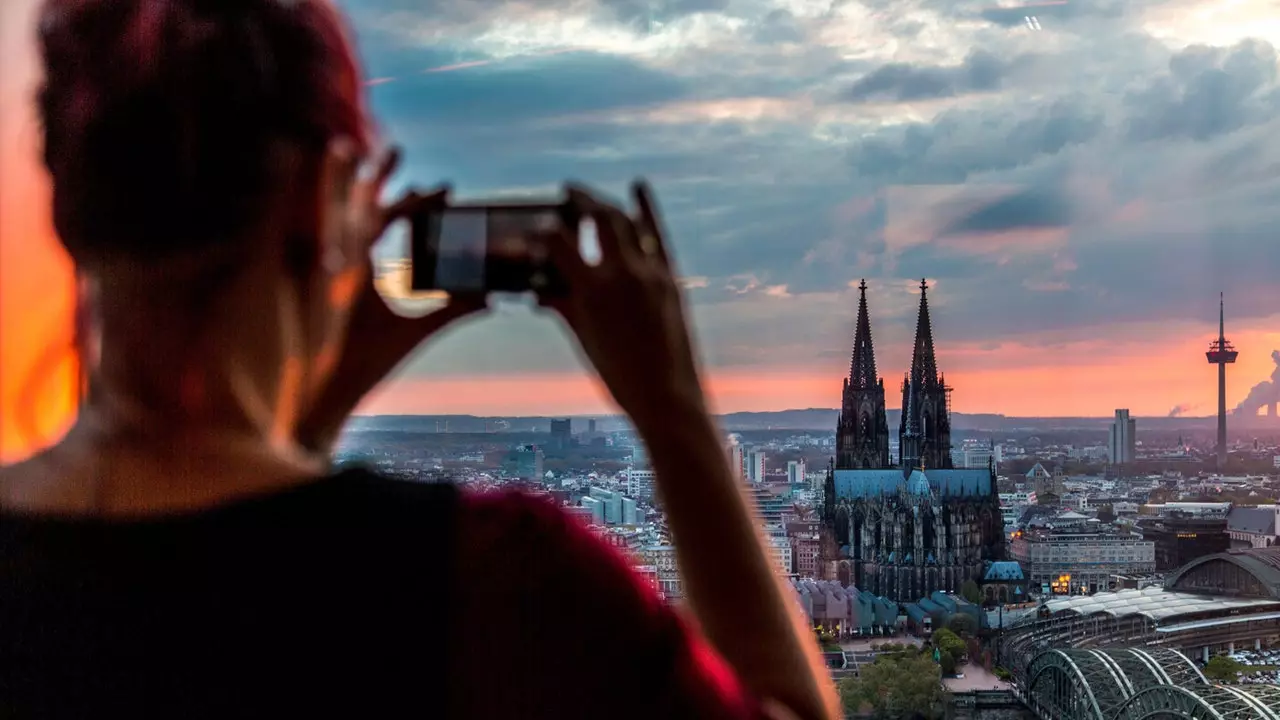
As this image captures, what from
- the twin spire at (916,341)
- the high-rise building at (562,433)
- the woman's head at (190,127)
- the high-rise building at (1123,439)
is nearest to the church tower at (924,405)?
the twin spire at (916,341)

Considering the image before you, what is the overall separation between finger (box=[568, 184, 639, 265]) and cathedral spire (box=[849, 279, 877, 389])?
1.47 metres

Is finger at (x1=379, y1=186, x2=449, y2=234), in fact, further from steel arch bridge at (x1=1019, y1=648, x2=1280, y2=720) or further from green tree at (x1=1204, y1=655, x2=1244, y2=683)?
green tree at (x1=1204, y1=655, x2=1244, y2=683)

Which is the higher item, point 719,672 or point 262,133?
point 262,133

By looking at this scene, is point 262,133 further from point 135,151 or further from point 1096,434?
point 1096,434

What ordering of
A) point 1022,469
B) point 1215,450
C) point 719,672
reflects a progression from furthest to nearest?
point 1022,469
point 1215,450
point 719,672

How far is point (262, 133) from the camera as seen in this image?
13.7 inches

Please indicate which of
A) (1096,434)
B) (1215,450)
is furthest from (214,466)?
(1215,450)

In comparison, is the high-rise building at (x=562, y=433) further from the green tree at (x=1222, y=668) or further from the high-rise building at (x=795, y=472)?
the green tree at (x=1222, y=668)

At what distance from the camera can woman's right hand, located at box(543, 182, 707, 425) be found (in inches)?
15.5

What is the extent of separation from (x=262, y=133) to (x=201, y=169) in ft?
0.08

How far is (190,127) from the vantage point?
35 centimetres

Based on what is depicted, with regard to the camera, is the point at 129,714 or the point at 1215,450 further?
the point at 1215,450

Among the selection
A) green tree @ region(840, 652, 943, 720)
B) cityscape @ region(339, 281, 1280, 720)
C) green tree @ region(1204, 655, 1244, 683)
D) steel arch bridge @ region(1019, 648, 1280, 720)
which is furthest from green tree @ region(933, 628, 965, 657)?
green tree @ region(1204, 655, 1244, 683)

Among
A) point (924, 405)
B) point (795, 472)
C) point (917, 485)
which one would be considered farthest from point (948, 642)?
point (917, 485)
